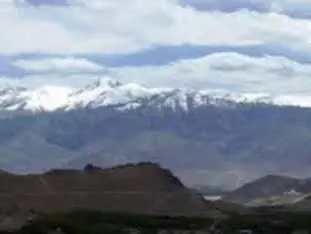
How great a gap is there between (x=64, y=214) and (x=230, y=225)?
31215 mm

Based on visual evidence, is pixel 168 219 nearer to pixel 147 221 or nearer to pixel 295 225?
pixel 147 221

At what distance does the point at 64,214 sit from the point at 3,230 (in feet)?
73.7

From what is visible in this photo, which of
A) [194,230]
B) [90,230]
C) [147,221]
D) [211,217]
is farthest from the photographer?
[211,217]

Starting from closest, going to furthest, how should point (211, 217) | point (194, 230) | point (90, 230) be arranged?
1. point (90, 230)
2. point (194, 230)
3. point (211, 217)

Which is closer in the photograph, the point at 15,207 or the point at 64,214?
the point at 64,214

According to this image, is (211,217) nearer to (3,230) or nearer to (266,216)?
(266,216)

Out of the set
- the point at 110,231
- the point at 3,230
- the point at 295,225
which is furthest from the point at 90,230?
the point at 295,225

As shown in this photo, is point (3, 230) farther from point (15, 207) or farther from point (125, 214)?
point (15, 207)

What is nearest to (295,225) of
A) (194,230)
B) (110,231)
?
(194,230)

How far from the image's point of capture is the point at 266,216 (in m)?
197

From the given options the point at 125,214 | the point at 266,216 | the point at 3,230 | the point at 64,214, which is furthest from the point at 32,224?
the point at 266,216

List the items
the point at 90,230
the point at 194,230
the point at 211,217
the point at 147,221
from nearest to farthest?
1. the point at 90,230
2. the point at 194,230
3. the point at 147,221
4. the point at 211,217

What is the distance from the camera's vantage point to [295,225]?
172 m

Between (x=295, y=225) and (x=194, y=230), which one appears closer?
(x=194, y=230)
